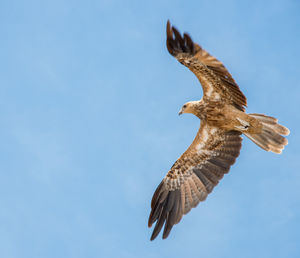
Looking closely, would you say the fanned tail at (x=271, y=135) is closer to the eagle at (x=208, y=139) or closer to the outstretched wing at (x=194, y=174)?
the eagle at (x=208, y=139)

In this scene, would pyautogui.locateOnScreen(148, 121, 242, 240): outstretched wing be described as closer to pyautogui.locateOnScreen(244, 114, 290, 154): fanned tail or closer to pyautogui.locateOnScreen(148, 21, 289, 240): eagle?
pyautogui.locateOnScreen(148, 21, 289, 240): eagle

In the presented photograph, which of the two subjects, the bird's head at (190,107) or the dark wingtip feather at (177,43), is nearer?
the dark wingtip feather at (177,43)

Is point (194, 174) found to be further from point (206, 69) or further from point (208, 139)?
point (206, 69)

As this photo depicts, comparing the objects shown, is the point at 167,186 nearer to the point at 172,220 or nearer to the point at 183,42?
the point at 172,220

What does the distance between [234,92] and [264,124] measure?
118cm

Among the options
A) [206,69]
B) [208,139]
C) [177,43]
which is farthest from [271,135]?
[177,43]

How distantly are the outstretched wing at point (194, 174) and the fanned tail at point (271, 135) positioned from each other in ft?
1.82

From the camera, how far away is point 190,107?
12.6m

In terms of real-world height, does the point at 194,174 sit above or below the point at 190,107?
below

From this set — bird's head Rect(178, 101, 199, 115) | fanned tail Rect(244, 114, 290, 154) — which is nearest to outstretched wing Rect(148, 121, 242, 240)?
bird's head Rect(178, 101, 199, 115)

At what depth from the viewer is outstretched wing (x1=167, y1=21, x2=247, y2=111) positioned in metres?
10.9

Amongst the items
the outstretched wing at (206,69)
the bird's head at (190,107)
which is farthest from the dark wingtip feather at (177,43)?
the bird's head at (190,107)

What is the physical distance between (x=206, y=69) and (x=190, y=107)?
1.39 metres

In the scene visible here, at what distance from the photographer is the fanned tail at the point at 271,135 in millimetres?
12297
